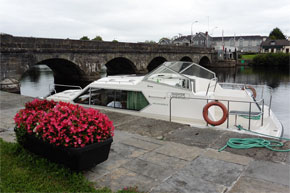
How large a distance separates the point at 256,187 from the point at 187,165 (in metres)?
1.13

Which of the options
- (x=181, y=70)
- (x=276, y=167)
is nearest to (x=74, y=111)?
(x=276, y=167)

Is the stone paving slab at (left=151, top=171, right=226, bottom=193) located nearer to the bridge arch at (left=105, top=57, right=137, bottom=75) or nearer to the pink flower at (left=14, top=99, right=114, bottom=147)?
the pink flower at (left=14, top=99, right=114, bottom=147)

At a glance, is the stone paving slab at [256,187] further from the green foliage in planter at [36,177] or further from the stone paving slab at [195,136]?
the green foliage in planter at [36,177]

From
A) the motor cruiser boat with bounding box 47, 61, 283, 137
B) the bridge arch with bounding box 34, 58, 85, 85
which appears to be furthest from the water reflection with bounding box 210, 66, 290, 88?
the motor cruiser boat with bounding box 47, 61, 283, 137

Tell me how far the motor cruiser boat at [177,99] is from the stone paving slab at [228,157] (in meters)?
3.13

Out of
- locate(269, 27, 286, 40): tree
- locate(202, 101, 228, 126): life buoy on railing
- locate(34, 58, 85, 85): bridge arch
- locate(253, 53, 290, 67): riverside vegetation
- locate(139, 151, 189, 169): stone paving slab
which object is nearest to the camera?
locate(139, 151, 189, 169): stone paving slab

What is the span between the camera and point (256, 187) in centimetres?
357

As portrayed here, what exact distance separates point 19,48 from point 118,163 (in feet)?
60.0

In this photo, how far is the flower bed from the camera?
3.55 meters

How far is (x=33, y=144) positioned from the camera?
13.3ft

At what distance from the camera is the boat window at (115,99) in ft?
32.4

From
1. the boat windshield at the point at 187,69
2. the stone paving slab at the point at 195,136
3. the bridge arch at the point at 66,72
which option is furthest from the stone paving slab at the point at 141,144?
the bridge arch at the point at 66,72

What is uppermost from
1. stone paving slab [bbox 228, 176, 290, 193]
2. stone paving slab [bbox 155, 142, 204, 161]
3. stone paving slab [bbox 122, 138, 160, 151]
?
stone paving slab [bbox 122, 138, 160, 151]

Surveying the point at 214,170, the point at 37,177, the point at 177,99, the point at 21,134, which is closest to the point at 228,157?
the point at 214,170
